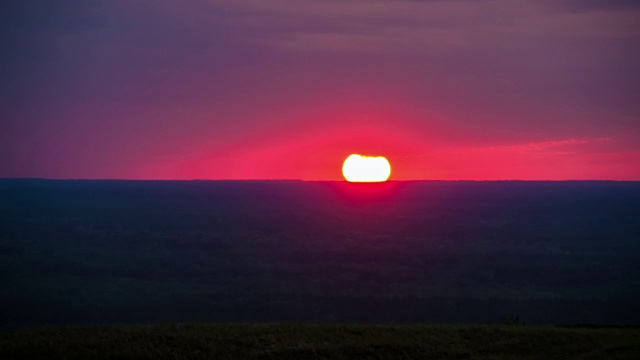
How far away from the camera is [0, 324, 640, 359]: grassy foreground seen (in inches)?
627

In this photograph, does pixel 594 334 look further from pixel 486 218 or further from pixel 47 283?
pixel 486 218

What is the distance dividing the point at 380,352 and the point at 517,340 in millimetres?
3077

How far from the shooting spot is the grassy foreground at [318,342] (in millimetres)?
15914

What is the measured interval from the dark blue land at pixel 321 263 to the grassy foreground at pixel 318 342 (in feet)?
36.3

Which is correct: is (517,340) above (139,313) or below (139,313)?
above

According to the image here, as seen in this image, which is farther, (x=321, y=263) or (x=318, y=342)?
(x=321, y=263)

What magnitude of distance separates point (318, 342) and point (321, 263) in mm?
53229

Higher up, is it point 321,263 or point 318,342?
point 318,342

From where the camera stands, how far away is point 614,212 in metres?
111

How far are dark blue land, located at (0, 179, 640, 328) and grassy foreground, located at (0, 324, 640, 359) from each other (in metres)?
11.1

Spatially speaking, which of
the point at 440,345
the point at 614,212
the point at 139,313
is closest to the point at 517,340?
the point at 440,345

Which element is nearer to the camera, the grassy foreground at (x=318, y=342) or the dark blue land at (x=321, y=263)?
the grassy foreground at (x=318, y=342)

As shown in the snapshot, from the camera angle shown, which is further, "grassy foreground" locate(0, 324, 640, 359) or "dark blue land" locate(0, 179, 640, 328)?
"dark blue land" locate(0, 179, 640, 328)

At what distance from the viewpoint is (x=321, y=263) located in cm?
6994
